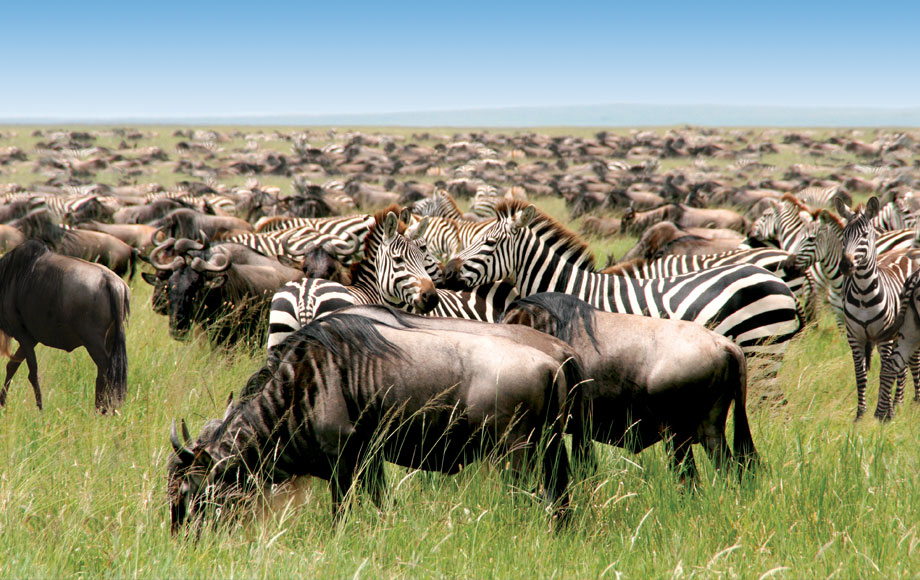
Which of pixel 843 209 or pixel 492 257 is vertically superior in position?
pixel 843 209

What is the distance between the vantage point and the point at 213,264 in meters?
7.50

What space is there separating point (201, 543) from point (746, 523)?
2.62 m

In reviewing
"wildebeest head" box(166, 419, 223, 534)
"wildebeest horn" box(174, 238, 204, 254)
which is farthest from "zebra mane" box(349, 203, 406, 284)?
"wildebeest head" box(166, 419, 223, 534)

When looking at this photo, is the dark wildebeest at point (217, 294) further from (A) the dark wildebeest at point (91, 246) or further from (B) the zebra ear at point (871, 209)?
(B) the zebra ear at point (871, 209)

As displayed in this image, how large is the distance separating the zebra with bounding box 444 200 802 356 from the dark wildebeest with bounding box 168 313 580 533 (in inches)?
112

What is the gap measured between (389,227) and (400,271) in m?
0.49

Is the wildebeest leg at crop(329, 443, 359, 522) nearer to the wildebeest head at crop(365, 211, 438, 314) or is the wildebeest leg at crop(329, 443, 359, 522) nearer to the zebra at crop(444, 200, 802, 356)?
the wildebeest head at crop(365, 211, 438, 314)

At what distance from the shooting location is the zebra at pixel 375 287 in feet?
20.9

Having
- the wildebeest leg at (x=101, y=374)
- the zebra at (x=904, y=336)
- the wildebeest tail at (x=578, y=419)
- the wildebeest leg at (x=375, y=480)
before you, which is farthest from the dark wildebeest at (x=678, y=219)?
the wildebeest leg at (x=375, y=480)

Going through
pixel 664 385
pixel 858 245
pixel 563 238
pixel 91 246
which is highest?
pixel 563 238

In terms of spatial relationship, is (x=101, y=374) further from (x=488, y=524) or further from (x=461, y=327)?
(x=488, y=524)

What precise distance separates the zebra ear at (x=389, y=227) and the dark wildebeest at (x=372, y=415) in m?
3.52

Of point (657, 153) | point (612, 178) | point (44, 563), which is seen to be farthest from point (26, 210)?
point (657, 153)

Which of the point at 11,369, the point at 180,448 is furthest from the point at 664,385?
the point at 11,369
